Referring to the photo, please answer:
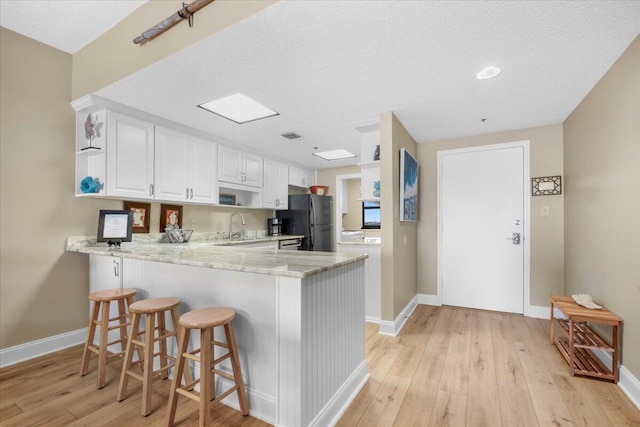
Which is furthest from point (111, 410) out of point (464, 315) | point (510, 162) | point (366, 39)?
point (510, 162)

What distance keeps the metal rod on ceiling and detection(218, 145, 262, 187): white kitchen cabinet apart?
185cm

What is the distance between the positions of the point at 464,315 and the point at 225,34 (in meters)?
3.67

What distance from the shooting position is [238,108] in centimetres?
299

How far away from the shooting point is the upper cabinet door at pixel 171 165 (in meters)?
3.14

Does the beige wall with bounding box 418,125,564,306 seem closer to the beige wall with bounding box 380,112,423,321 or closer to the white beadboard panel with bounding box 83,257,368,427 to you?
the beige wall with bounding box 380,112,423,321

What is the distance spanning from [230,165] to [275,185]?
3.30 ft

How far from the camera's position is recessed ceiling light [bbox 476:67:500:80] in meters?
2.12

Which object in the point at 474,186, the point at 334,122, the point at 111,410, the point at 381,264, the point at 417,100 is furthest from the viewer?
the point at 474,186

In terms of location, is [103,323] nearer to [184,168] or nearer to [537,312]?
[184,168]

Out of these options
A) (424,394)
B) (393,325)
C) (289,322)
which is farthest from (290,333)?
(393,325)

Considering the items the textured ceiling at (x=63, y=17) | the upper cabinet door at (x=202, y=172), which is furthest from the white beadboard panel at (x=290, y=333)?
the textured ceiling at (x=63, y=17)

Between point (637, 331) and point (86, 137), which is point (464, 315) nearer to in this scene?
point (637, 331)

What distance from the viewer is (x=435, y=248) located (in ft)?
13.0

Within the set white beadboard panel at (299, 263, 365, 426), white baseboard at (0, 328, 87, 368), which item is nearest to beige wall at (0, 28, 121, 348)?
white baseboard at (0, 328, 87, 368)
